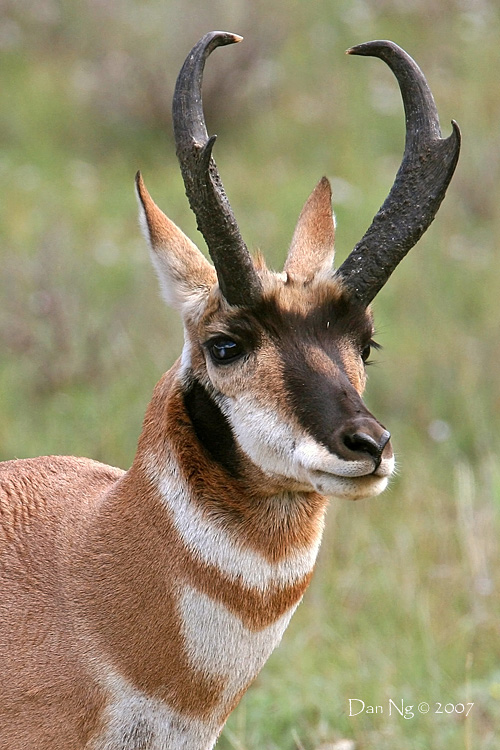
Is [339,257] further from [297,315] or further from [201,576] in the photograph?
[201,576]

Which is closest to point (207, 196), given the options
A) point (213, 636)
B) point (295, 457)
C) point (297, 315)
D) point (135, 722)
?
point (297, 315)

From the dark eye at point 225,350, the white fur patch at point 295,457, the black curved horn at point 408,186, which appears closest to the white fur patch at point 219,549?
the white fur patch at point 295,457

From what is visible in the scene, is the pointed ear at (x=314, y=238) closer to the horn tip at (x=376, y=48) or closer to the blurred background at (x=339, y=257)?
the horn tip at (x=376, y=48)

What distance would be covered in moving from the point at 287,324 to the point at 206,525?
2.32ft

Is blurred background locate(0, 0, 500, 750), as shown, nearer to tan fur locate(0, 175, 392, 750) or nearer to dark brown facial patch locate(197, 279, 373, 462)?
tan fur locate(0, 175, 392, 750)

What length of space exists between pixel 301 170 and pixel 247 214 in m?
1.62

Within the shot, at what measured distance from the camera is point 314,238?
4.40 m

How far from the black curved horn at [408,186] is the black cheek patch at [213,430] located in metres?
0.62

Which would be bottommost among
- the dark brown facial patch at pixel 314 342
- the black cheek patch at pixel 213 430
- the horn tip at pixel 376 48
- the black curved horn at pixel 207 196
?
the black cheek patch at pixel 213 430

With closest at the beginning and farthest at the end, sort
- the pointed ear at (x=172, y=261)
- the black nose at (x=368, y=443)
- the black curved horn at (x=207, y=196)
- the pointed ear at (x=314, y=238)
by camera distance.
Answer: the black nose at (x=368, y=443) < the black curved horn at (x=207, y=196) < the pointed ear at (x=172, y=261) < the pointed ear at (x=314, y=238)

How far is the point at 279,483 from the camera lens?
3.53 m

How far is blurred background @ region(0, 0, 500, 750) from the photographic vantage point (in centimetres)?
614

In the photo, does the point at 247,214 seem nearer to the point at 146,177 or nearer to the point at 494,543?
the point at 146,177

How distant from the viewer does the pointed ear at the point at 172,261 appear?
3.92 meters
